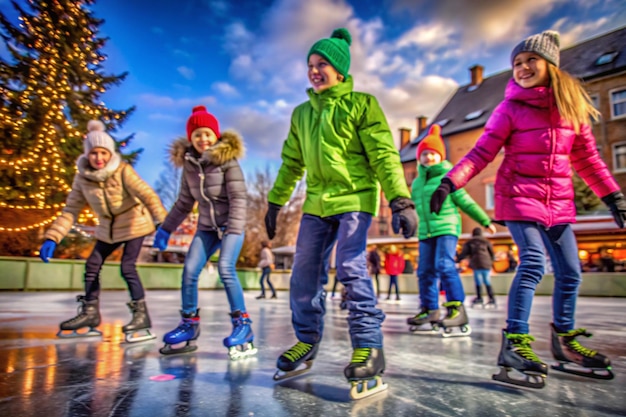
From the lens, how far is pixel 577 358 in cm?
230

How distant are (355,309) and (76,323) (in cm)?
260

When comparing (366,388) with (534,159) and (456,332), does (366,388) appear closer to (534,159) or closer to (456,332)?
(534,159)

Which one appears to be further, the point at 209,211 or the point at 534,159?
the point at 209,211

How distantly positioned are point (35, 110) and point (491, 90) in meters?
28.0

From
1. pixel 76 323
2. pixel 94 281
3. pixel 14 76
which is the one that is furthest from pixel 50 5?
pixel 76 323

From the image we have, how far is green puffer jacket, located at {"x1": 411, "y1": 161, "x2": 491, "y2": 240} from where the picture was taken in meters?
4.12

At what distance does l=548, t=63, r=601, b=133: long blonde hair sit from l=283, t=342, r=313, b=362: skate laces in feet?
5.90

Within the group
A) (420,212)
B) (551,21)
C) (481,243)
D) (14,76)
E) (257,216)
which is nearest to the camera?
(14,76)

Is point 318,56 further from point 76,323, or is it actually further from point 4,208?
point 76,323

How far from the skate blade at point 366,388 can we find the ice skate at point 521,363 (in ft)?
2.05

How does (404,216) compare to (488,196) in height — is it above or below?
below

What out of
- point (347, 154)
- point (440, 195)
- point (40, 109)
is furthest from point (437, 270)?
point (40, 109)

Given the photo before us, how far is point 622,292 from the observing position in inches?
491

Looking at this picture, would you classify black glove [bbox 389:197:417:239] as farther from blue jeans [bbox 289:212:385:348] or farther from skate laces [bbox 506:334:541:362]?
skate laces [bbox 506:334:541:362]
